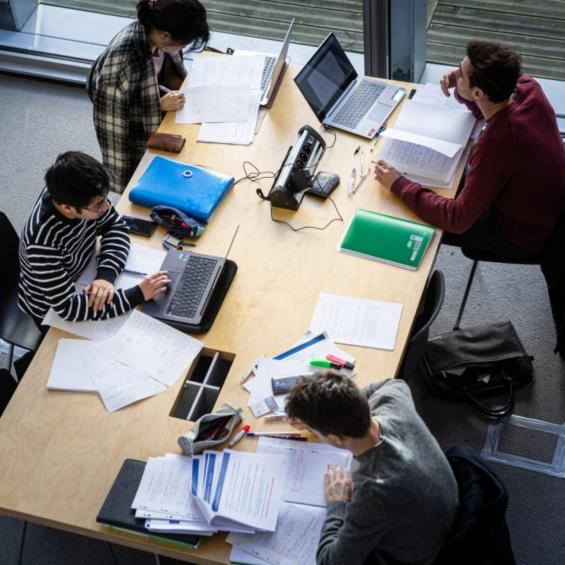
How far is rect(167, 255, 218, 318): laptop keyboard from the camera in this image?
257 centimetres

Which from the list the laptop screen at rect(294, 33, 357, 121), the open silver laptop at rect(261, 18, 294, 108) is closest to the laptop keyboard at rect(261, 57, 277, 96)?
the open silver laptop at rect(261, 18, 294, 108)

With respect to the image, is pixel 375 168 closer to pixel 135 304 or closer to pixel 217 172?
pixel 217 172

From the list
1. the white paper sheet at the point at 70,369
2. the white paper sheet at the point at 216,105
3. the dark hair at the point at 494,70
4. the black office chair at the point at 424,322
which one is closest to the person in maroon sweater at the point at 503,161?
the dark hair at the point at 494,70

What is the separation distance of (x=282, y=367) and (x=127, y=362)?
1.52 feet

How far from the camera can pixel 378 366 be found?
7.96ft

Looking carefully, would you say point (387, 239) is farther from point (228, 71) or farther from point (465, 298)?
point (228, 71)

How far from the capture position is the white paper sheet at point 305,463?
7.07ft

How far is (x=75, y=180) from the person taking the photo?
2451 millimetres

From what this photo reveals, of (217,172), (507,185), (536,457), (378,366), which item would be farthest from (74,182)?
(536,457)

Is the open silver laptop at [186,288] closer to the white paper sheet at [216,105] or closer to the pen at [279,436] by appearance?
the pen at [279,436]

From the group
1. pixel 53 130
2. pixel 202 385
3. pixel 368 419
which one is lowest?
pixel 53 130

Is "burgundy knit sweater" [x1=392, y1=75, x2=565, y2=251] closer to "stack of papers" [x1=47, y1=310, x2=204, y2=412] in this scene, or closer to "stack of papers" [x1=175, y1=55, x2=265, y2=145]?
"stack of papers" [x1=175, y1=55, x2=265, y2=145]

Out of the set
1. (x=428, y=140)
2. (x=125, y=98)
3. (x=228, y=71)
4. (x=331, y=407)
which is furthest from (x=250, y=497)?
(x=228, y=71)

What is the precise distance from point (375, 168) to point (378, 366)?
2.73 ft
